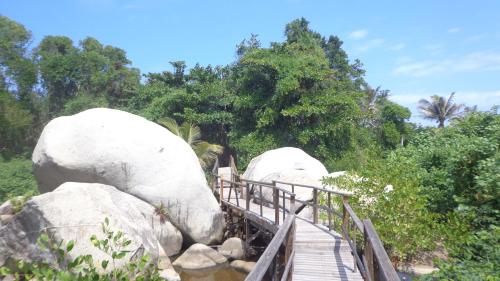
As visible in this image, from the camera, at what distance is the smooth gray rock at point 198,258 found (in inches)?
477

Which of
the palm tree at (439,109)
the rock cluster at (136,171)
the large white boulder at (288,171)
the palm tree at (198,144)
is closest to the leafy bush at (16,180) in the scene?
the palm tree at (198,144)

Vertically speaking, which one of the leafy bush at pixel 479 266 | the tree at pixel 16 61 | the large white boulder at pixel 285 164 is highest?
the tree at pixel 16 61

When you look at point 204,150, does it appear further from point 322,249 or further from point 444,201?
point 444,201

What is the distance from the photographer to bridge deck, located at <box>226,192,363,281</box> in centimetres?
666

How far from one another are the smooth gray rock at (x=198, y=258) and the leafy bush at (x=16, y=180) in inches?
342

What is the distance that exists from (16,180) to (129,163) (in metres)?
10.1

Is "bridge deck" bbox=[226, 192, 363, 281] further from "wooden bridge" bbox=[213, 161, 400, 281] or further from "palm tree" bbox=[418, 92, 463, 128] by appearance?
"palm tree" bbox=[418, 92, 463, 128]

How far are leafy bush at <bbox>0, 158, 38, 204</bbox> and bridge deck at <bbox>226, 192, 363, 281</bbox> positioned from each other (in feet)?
42.5

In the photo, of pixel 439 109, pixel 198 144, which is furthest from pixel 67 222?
pixel 439 109

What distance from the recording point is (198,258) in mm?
12234

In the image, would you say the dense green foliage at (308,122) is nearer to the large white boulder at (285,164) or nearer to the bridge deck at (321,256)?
the bridge deck at (321,256)

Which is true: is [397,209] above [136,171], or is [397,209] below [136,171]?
below

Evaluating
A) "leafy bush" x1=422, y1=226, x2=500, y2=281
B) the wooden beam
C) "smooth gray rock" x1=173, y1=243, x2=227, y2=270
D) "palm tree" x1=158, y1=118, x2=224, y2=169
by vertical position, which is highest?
"palm tree" x1=158, y1=118, x2=224, y2=169

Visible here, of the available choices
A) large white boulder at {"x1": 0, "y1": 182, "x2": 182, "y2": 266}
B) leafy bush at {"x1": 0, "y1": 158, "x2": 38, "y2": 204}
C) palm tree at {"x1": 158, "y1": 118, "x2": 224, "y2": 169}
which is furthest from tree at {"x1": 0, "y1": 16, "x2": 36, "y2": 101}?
large white boulder at {"x1": 0, "y1": 182, "x2": 182, "y2": 266}
